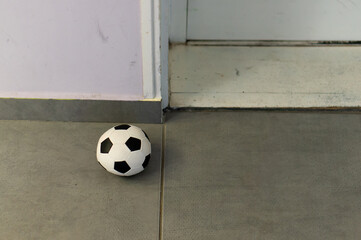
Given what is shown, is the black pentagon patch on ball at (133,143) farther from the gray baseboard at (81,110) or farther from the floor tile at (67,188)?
the gray baseboard at (81,110)

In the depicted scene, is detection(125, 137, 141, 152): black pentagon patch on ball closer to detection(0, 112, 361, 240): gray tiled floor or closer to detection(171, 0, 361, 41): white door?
detection(0, 112, 361, 240): gray tiled floor

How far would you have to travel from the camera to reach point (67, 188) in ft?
Result: 5.49

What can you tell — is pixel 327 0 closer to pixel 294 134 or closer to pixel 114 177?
pixel 294 134

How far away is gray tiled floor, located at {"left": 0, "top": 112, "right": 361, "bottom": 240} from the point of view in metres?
1.56

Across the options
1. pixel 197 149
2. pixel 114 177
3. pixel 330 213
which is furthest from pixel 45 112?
pixel 330 213

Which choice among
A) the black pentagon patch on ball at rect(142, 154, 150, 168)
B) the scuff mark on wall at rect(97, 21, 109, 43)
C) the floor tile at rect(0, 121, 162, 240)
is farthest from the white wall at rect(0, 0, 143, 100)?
the black pentagon patch on ball at rect(142, 154, 150, 168)

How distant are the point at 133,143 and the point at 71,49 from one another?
468 millimetres

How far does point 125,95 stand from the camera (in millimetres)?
1844

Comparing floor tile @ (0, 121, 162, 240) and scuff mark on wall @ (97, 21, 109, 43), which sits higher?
scuff mark on wall @ (97, 21, 109, 43)

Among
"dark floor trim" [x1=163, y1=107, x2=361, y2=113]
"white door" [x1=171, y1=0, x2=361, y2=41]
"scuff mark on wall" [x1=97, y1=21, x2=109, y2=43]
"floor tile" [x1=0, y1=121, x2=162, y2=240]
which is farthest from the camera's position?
"white door" [x1=171, y1=0, x2=361, y2=41]

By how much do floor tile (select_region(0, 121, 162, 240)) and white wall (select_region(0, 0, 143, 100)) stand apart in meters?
0.18

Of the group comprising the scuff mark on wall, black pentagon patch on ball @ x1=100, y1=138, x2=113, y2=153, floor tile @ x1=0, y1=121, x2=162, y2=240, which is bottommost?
floor tile @ x1=0, y1=121, x2=162, y2=240

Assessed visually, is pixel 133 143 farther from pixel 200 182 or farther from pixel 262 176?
pixel 262 176

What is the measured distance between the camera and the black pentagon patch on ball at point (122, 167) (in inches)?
63.9
